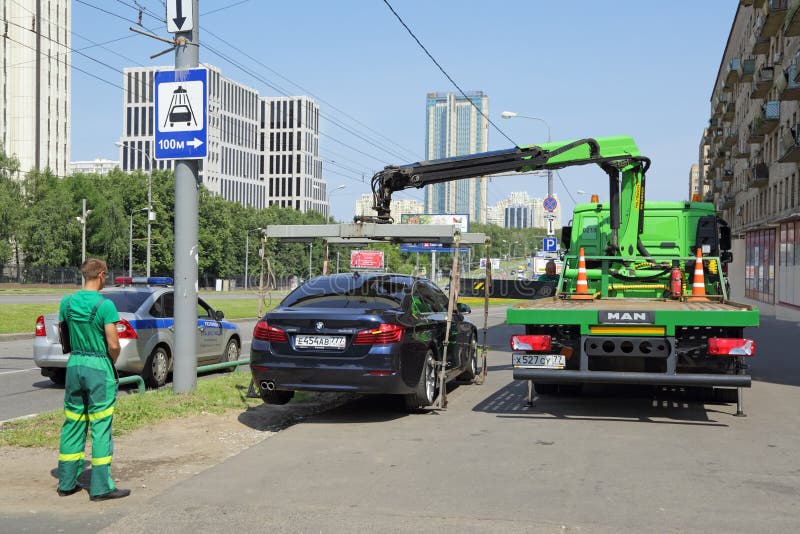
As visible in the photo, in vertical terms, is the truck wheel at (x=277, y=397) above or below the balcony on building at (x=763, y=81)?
below

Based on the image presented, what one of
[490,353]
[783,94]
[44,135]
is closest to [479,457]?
[490,353]

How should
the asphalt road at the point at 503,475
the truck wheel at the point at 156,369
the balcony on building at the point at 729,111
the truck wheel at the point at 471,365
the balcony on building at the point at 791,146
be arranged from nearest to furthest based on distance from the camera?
the asphalt road at the point at 503,475
the truck wheel at the point at 156,369
the truck wheel at the point at 471,365
the balcony on building at the point at 791,146
the balcony on building at the point at 729,111

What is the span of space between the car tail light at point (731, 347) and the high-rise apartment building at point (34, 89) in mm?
120036

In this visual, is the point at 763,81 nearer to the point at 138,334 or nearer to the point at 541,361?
the point at 541,361

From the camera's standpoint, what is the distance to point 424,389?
9.47 meters

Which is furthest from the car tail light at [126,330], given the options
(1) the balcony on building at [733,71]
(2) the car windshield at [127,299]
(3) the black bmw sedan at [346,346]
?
(1) the balcony on building at [733,71]

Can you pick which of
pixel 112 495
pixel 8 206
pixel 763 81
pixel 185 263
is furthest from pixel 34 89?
pixel 112 495

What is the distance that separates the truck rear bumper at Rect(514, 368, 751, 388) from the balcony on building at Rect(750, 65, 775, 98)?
135 feet

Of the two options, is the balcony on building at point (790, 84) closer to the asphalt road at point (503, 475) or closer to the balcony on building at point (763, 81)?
the balcony on building at point (763, 81)

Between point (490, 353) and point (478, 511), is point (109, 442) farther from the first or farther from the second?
point (490, 353)

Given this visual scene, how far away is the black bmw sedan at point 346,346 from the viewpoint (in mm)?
8703

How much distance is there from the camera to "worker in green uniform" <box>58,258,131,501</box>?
19.3ft

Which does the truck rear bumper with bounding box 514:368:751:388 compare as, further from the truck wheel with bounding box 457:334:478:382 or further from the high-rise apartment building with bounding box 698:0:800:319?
the high-rise apartment building with bounding box 698:0:800:319

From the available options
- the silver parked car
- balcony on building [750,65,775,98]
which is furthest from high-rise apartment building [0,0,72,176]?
the silver parked car
